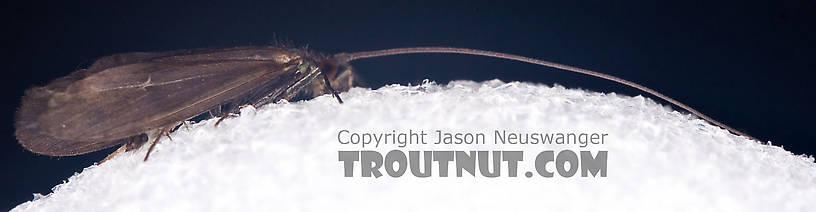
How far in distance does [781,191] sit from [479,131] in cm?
46

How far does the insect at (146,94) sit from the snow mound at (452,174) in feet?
0.79

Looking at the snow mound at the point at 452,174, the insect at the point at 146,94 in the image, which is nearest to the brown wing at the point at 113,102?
the insect at the point at 146,94

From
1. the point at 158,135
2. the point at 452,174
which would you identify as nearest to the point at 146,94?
the point at 158,135

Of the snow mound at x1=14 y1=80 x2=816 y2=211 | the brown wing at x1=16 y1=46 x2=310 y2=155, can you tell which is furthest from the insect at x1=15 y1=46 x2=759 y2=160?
the snow mound at x1=14 y1=80 x2=816 y2=211

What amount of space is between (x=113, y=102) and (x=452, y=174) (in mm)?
837

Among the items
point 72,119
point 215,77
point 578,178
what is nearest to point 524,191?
point 578,178

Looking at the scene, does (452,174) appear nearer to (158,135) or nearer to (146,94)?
(158,135)

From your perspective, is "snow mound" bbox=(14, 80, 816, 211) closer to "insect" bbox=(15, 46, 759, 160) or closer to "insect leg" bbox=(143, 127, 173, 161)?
"insect leg" bbox=(143, 127, 173, 161)

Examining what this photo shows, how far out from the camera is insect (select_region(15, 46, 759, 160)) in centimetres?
145

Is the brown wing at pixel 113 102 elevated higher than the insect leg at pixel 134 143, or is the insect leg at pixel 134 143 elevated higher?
the brown wing at pixel 113 102

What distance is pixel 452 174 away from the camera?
1.00 meters

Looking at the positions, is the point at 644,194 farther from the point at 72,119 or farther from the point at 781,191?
the point at 72,119

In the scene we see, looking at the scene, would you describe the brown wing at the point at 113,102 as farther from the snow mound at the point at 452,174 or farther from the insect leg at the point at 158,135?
the snow mound at the point at 452,174

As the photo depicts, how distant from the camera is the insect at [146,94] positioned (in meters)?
1.45
